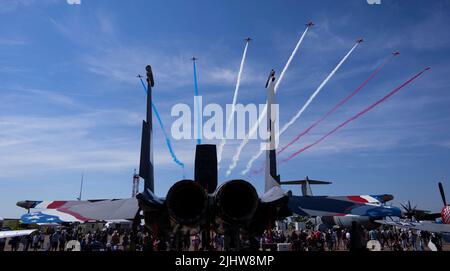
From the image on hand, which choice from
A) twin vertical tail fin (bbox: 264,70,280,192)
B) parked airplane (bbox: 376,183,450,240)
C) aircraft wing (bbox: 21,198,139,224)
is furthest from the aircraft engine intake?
parked airplane (bbox: 376,183,450,240)

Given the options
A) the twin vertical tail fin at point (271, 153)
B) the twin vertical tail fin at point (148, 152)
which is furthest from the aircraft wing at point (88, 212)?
the twin vertical tail fin at point (271, 153)

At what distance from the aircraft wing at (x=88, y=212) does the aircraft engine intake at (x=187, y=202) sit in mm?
919

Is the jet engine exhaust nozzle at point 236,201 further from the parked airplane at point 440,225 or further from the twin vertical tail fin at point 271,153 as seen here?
the parked airplane at point 440,225

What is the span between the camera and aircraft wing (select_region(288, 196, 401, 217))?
21.8 feet

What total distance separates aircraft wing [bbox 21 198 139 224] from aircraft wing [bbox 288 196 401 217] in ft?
12.3

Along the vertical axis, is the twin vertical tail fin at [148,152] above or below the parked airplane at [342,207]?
above

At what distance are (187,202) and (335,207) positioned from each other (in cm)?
336

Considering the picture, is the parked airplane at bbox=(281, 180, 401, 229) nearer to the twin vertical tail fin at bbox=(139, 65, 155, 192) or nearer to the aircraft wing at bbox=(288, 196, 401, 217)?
the aircraft wing at bbox=(288, 196, 401, 217)

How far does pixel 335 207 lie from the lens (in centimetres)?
691

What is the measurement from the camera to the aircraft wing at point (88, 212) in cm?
678

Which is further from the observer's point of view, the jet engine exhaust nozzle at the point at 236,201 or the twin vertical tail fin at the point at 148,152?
the twin vertical tail fin at the point at 148,152
